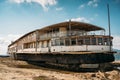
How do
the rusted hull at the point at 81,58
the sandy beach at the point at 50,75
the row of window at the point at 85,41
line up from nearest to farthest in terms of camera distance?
the sandy beach at the point at 50,75 → the rusted hull at the point at 81,58 → the row of window at the point at 85,41

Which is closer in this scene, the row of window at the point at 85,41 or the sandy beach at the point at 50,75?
the sandy beach at the point at 50,75

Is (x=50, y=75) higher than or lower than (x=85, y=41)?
lower

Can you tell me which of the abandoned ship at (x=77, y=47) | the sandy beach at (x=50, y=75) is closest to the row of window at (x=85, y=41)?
the abandoned ship at (x=77, y=47)

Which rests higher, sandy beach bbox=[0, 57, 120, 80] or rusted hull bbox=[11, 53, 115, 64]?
rusted hull bbox=[11, 53, 115, 64]

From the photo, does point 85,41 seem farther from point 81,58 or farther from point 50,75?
point 50,75

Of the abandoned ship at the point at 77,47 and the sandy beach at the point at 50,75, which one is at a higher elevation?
the abandoned ship at the point at 77,47

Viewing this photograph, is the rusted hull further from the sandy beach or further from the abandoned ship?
the sandy beach

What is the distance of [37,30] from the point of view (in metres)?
40.2

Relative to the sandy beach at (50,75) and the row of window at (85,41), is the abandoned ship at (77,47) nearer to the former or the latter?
the row of window at (85,41)

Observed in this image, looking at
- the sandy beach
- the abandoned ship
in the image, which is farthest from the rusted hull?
the sandy beach

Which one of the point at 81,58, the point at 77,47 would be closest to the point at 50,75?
the point at 81,58

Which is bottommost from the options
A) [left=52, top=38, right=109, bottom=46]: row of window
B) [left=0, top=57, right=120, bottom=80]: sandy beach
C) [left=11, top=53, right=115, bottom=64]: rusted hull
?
[left=0, top=57, right=120, bottom=80]: sandy beach

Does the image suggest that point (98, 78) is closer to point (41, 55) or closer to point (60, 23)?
point (60, 23)

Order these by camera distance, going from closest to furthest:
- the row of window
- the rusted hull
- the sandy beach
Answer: the sandy beach, the rusted hull, the row of window
